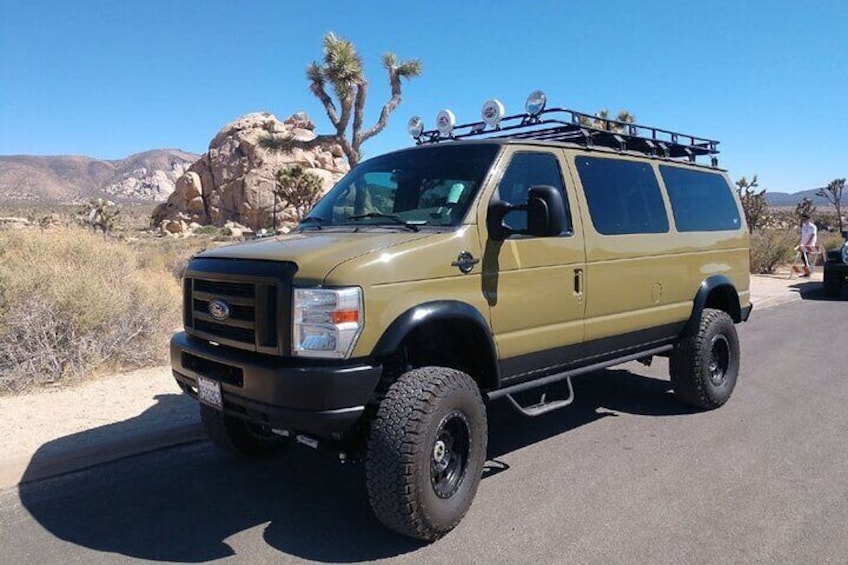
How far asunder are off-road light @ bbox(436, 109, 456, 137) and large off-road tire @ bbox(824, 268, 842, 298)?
12.3 m

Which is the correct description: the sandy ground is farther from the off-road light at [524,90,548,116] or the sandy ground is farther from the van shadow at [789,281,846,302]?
the van shadow at [789,281,846,302]

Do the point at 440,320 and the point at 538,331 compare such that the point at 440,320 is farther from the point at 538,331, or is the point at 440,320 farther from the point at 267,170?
the point at 267,170

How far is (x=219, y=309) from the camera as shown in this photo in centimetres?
373

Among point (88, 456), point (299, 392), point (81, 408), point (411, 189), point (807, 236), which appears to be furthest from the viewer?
point (807, 236)

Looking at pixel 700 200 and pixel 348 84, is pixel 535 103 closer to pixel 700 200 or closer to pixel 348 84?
pixel 700 200

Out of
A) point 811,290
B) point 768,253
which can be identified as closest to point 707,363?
point 811,290

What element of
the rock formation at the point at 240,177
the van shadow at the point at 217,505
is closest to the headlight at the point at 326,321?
the van shadow at the point at 217,505

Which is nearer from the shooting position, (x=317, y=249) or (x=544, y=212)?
(x=317, y=249)

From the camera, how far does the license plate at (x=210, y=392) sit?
368cm

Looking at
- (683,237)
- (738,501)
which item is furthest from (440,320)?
(683,237)

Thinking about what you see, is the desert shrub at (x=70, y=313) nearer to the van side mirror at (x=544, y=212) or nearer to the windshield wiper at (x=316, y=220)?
the windshield wiper at (x=316, y=220)

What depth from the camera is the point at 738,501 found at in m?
3.96

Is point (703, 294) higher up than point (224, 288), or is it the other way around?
point (224, 288)

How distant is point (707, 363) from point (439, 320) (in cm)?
330
